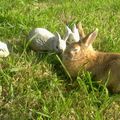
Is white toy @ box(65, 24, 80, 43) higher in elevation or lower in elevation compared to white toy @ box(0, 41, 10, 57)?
higher

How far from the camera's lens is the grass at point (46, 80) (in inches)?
145

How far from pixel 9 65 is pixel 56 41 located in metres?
0.53

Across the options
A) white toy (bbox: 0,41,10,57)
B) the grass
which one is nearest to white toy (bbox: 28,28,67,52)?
the grass

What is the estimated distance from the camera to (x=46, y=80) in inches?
157

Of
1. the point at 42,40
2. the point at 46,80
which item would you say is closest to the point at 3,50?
the point at 42,40

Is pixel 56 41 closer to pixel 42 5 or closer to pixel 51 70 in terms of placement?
pixel 51 70

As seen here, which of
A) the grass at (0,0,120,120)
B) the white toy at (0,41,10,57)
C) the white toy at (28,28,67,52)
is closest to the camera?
the grass at (0,0,120,120)

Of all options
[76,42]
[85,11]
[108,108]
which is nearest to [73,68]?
[76,42]

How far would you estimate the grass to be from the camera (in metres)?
3.67

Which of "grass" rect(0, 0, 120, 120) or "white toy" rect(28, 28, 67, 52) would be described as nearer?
"grass" rect(0, 0, 120, 120)

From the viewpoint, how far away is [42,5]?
19.1 ft

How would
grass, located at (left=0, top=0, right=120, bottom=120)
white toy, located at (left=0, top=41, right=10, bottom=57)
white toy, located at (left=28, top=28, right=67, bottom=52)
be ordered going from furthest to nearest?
white toy, located at (left=28, top=28, right=67, bottom=52)
white toy, located at (left=0, top=41, right=10, bottom=57)
grass, located at (left=0, top=0, right=120, bottom=120)

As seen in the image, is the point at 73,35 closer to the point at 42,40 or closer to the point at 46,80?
the point at 42,40

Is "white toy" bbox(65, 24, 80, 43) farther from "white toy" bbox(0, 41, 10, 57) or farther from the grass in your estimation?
"white toy" bbox(0, 41, 10, 57)
